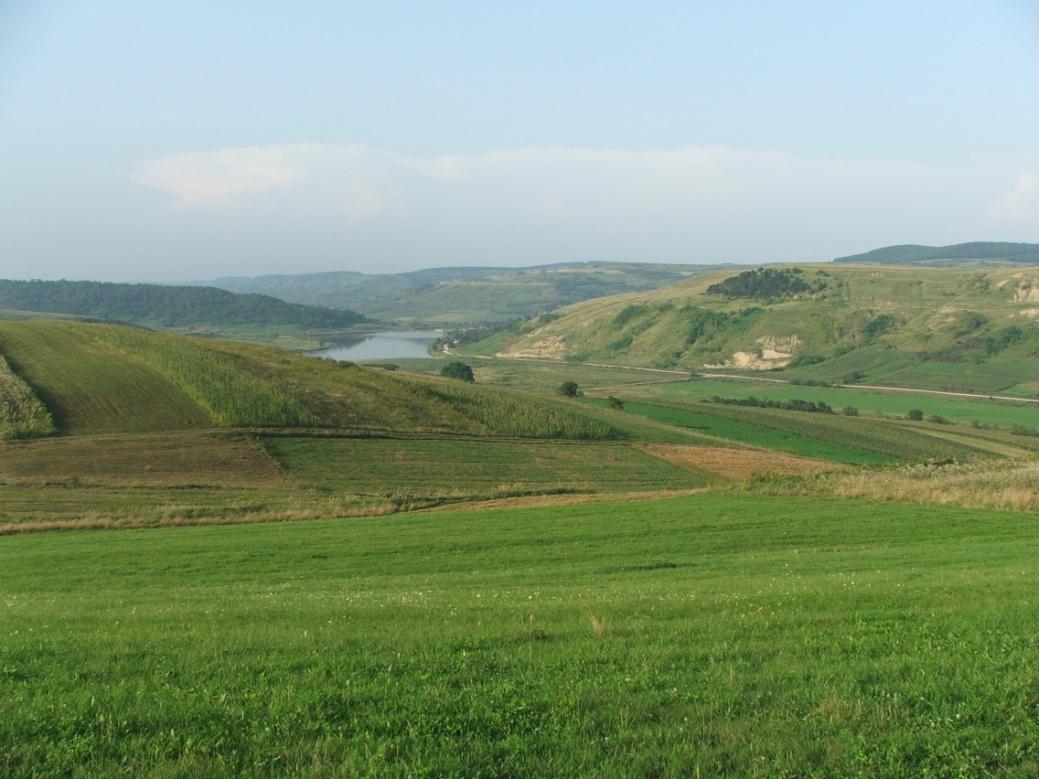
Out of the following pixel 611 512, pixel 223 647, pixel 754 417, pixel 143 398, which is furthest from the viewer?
pixel 754 417

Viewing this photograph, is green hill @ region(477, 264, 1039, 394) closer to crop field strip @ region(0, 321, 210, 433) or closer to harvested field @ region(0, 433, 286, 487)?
harvested field @ region(0, 433, 286, 487)

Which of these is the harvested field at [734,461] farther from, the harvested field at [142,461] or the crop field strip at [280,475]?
the harvested field at [142,461]

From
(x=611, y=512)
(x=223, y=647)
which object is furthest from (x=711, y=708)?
(x=611, y=512)

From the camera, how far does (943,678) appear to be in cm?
826

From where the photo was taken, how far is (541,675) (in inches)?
341

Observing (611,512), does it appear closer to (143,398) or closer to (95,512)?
(95,512)

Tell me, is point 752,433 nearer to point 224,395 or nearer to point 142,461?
point 224,395

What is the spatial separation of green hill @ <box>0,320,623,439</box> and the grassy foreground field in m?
36.5

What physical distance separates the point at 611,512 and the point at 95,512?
786 inches

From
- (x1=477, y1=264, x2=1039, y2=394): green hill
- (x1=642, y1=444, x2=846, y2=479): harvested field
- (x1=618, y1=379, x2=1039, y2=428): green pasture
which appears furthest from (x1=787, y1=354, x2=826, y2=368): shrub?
(x1=642, y1=444, x2=846, y2=479): harvested field

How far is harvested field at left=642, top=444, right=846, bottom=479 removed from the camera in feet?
175

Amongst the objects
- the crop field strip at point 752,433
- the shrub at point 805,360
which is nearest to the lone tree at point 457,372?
the crop field strip at point 752,433

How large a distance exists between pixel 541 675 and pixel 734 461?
50571mm

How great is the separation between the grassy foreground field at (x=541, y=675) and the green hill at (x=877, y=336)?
4726 inches
